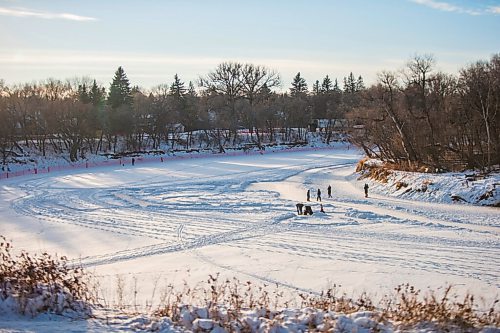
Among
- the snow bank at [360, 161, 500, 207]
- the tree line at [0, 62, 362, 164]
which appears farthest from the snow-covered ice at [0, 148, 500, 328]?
the tree line at [0, 62, 362, 164]

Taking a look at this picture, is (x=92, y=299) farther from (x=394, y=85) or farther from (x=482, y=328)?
(x=394, y=85)

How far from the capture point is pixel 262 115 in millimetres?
80375

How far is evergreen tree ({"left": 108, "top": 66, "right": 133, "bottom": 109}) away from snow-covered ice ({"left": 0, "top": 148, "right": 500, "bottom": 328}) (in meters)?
32.9

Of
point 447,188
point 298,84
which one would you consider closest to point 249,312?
point 447,188

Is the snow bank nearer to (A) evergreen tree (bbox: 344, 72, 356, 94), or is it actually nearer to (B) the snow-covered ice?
(B) the snow-covered ice

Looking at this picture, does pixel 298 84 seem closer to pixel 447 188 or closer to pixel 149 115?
pixel 149 115

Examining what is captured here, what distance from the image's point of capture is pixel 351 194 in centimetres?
3222

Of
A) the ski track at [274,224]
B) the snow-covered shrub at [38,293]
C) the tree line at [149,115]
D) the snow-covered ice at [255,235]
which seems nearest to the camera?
the snow-covered shrub at [38,293]

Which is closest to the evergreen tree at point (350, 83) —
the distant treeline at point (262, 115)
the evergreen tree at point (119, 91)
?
the distant treeline at point (262, 115)

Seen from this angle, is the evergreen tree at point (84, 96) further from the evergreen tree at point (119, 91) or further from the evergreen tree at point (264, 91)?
the evergreen tree at point (264, 91)

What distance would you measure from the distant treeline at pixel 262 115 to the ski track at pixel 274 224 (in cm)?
731

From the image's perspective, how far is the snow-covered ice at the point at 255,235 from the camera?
545 inches

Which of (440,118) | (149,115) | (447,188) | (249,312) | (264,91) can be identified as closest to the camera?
(249,312)

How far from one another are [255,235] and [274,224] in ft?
8.02
